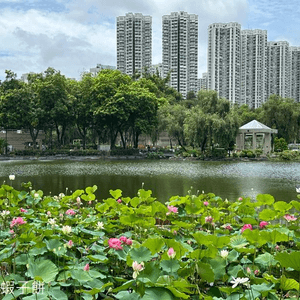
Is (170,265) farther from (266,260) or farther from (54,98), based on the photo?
(54,98)

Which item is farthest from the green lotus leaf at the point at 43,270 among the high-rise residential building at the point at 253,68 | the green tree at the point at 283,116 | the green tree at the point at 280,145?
the high-rise residential building at the point at 253,68

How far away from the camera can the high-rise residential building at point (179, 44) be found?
66.2 meters

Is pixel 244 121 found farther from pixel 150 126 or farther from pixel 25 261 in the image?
pixel 25 261

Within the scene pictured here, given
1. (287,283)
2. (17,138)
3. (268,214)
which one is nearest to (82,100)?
(17,138)

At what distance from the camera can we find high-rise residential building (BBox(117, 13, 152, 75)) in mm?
66500

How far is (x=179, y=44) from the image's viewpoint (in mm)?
66500

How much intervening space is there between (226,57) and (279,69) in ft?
32.9

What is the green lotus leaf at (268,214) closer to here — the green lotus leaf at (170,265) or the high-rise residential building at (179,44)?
the green lotus leaf at (170,265)

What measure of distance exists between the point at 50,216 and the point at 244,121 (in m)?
41.6

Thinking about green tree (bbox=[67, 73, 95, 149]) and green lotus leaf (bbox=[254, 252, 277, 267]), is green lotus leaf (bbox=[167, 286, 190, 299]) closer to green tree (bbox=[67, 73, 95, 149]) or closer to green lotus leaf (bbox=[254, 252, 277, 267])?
green lotus leaf (bbox=[254, 252, 277, 267])

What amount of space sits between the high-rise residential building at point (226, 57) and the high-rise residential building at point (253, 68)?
129 cm

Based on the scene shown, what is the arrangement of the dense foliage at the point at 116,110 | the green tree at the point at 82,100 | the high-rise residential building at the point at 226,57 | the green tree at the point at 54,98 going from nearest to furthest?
the dense foliage at the point at 116,110 < the green tree at the point at 54,98 < the green tree at the point at 82,100 < the high-rise residential building at the point at 226,57

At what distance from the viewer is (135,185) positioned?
41.7 feet

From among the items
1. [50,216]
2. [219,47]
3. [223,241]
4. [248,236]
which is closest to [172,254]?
[223,241]
